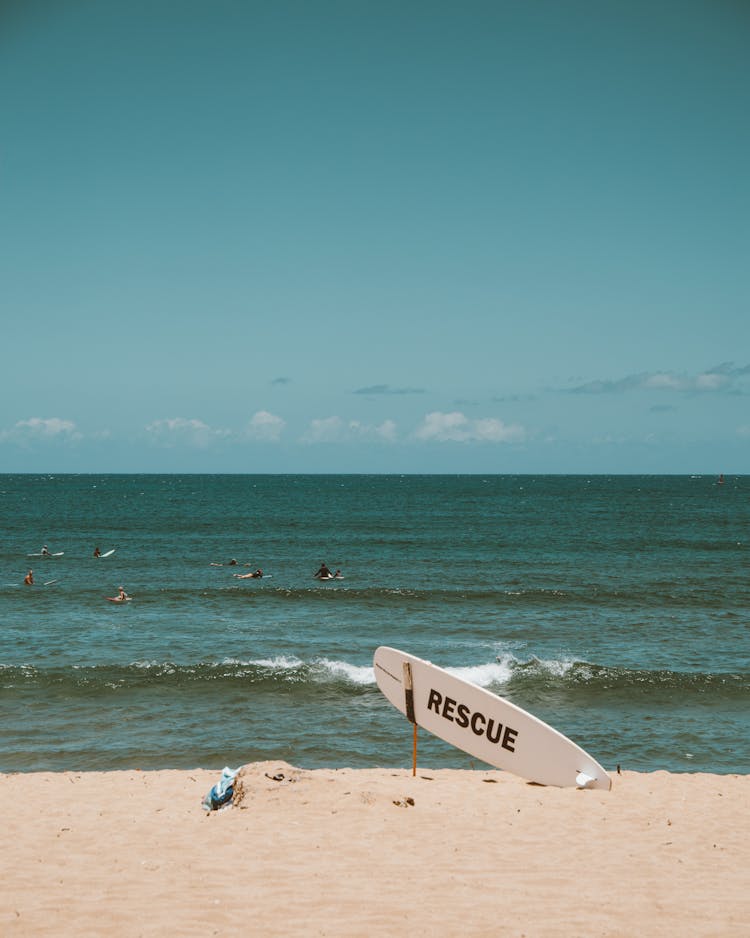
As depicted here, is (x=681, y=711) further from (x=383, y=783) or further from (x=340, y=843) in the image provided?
(x=340, y=843)

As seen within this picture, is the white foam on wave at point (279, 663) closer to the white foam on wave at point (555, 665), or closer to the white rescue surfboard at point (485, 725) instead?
the white foam on wave at point (555, 665)

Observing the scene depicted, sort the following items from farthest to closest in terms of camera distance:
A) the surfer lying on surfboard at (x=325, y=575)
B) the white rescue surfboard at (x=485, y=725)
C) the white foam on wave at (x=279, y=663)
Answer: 1. the surfer lying on surfboard at (x=325, y=575)
2. the white foam on wave at (x=279, y=663)
3. the white rescue surfboard at (x=485, y=725)

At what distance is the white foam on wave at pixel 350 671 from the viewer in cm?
2244

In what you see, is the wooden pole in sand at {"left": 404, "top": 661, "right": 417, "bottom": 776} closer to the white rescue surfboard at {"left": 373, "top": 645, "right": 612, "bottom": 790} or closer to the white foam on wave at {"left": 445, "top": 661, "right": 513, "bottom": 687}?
the white rescue surfboard at {"left": 373, "top": 645, "right": 612, "bottom": 790}

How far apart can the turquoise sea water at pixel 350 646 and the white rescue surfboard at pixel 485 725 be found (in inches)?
116

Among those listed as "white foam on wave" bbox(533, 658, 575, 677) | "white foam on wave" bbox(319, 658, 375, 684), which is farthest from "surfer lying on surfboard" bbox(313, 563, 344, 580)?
"white foam on wave" bbox(533, 658, 575, 677)

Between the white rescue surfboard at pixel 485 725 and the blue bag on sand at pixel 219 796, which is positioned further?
the white rescue surfboard at pixel 485 725

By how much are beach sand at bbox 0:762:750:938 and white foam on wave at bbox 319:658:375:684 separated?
27.1ft

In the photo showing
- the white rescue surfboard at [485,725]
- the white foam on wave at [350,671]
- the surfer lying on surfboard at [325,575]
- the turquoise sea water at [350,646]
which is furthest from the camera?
the surfer lying on surfboard at [325,575]

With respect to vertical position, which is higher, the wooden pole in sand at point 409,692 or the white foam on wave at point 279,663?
the wooden pole in sand at point 409,692

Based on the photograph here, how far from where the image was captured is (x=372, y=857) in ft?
32.1

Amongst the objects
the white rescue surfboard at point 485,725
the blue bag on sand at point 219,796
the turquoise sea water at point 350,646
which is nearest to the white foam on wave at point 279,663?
the turquoise sea water at point 350,646

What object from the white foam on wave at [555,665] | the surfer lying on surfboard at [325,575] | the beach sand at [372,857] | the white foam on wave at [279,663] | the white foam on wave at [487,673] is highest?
the beach sand at [372,857]

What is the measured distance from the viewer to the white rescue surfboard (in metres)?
13.1
